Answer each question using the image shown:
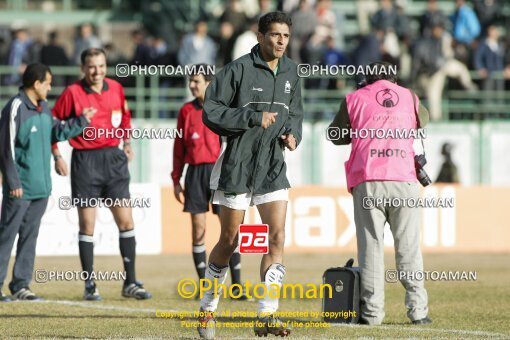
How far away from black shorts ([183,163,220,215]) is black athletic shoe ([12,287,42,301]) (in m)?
1.86

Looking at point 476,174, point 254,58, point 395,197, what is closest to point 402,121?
point 395,197

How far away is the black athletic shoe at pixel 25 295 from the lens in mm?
12875

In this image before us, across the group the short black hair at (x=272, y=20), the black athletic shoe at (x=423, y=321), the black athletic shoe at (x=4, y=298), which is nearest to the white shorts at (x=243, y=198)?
the short black hair at (x=272, y=20)

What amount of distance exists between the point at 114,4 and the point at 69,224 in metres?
11.5

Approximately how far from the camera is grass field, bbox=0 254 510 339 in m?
10.1

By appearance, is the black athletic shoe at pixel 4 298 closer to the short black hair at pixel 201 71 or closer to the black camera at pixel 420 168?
the short black hair at pixel 201 71

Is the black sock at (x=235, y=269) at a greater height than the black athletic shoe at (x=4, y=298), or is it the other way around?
the black sock at (x=235, y=269)

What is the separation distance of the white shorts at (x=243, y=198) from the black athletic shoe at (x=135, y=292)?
3777 mm

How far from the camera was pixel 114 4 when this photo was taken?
95.1 ft

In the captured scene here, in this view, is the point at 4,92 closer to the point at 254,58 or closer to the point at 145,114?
the point at 145,114

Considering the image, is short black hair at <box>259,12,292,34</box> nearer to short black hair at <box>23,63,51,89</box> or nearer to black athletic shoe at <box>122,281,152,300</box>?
short black hair at <box>23,63,51,89</box>

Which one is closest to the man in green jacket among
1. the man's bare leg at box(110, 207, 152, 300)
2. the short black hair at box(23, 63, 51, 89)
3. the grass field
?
the grass field

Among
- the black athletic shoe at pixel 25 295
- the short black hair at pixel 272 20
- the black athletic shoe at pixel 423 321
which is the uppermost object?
the short black hair at pixel 272 20

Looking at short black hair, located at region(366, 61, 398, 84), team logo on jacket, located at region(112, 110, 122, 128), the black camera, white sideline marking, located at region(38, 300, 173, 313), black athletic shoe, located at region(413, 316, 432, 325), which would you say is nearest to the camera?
black athletic shoe, located at region(413, 316, 432, 325)
